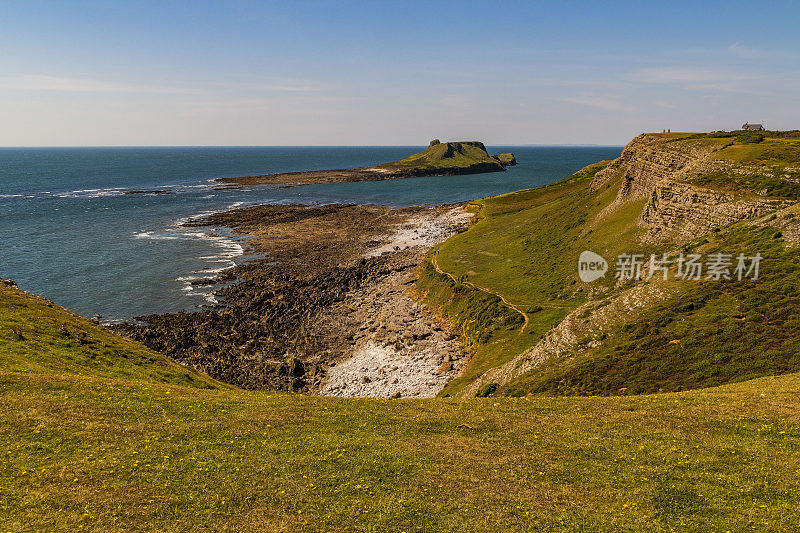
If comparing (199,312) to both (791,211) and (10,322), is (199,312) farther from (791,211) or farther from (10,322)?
(791,211)

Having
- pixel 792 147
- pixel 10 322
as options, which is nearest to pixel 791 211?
pixel 792 147

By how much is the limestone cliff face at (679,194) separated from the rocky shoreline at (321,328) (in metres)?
30.1

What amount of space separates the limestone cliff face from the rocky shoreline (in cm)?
3012

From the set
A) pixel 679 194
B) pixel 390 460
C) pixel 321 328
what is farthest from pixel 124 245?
pixel 679 194

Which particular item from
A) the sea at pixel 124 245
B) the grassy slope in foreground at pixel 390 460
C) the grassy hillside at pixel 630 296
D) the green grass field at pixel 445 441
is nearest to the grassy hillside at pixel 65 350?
the green grass field at pixel 445 441

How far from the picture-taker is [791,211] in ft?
128

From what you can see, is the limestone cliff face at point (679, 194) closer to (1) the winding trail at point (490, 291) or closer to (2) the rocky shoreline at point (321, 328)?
(1) the winding trail at point (490, 291)

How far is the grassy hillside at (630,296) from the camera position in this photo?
29.2m

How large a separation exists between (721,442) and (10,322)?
150ft

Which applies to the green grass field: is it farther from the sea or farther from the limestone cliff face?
the sea

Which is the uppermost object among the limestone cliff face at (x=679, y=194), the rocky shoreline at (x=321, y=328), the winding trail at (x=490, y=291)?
the limestone cliff face at (x=679, y=194)

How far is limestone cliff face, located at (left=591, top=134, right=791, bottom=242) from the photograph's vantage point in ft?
147

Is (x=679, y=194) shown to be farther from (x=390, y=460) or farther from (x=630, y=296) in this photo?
(x=390, y=460)

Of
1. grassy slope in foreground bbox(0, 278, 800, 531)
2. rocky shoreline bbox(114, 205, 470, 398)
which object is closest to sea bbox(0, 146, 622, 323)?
rocky shoreline bbox(114, 205, 470, 398)
